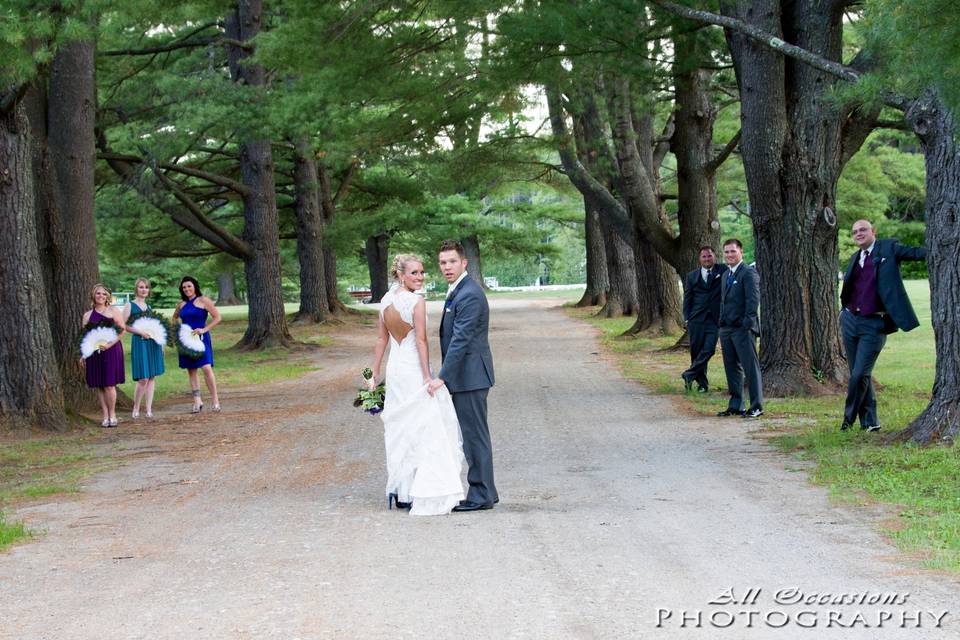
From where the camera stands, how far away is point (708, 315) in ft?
49.8

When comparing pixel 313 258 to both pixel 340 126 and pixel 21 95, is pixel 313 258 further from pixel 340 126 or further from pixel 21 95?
pixel 21 95

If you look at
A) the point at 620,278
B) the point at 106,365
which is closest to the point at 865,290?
the point at 106,365

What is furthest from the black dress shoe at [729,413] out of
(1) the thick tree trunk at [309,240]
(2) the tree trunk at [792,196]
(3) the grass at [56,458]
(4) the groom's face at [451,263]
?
(1) the thick tree trunk at [309,240]

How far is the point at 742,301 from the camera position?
12.9 metres

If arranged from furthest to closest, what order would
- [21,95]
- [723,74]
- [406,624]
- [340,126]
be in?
1. [723,74]
2. [340,126]
3. [21,95]
4. [406,624]

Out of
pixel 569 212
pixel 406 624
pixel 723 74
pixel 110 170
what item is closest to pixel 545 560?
pixel 406 624

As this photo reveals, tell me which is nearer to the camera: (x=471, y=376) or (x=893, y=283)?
(x=471, y=376)

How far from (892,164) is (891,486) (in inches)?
1361

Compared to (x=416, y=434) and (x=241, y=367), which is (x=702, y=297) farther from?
(x=241, y=367)

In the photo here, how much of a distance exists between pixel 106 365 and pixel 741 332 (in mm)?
7264

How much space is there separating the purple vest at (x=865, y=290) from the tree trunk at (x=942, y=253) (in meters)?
0.72

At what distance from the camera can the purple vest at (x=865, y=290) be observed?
1052cm

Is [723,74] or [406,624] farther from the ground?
[723,74]

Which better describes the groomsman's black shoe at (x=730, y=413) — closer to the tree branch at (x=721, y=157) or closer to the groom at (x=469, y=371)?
the groom at (x=469, y=371)
